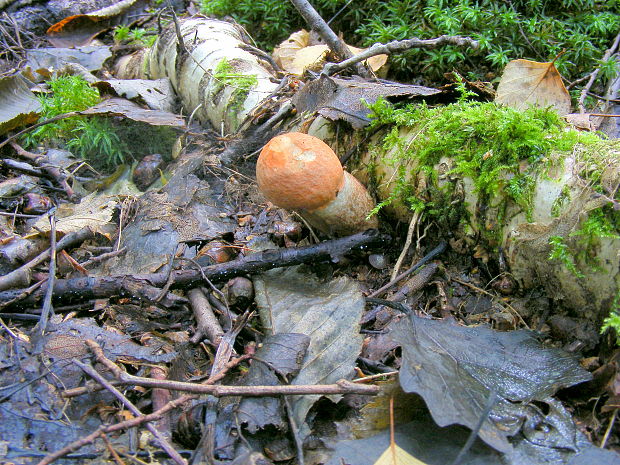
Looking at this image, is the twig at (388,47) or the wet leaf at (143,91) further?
the wet leaf at (143,91)

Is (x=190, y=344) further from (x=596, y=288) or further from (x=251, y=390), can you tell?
(x=596, y=288)

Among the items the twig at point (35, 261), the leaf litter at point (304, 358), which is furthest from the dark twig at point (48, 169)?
the twig at point (35, 261)

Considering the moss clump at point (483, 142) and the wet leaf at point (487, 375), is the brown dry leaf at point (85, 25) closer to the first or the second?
the moss clump at point (483, 142)

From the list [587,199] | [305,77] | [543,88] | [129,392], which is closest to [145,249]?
[129,392]

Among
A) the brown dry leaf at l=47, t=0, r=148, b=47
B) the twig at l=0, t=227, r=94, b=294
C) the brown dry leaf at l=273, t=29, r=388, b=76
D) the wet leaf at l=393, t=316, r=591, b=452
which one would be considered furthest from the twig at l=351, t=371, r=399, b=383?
the brown dry leaf at l=47, t=0, r=148, b=47

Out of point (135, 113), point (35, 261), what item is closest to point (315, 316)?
point (35, 261)

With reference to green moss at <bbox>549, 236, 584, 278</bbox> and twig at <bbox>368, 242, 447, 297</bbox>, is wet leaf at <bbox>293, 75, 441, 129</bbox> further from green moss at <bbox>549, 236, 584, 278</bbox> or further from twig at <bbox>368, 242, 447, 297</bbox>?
green moss at <bbox>549, 236, 584, 278</bbox>
